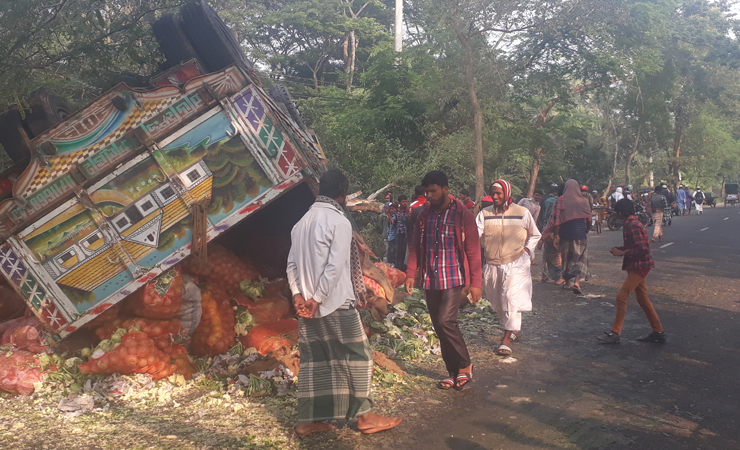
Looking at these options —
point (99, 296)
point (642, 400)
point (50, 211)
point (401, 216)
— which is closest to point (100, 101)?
point (50, 211)

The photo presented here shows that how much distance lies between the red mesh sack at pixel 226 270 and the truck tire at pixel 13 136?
203 cm

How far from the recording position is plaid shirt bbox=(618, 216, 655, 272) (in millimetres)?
6188

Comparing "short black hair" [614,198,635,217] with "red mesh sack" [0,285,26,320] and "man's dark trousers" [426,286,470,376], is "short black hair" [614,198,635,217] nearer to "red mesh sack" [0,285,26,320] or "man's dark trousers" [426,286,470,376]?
"man's dark trousers" [426,286,470,376]

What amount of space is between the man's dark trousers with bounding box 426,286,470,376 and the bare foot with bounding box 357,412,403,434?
3.54 feet

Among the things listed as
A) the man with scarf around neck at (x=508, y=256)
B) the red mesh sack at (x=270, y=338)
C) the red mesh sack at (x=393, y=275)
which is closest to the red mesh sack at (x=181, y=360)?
the red mesh sack at (x=270, y=338)

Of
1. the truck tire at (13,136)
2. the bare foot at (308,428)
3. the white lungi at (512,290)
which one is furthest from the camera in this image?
the white lungi at (512,290)

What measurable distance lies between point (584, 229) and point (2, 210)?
8.31m

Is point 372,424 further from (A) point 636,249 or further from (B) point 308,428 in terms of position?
(A) point 636,249

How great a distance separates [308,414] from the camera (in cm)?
398

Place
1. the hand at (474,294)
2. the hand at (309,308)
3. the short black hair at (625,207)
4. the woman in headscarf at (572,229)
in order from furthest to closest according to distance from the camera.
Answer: the woman in headscarf at (572,229), the short black hair at (625,207), the hand at (474,294), the hand at (309,308)

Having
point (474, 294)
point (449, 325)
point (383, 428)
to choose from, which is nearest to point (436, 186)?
point (474, 294)

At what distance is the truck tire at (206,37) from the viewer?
21.8 feet

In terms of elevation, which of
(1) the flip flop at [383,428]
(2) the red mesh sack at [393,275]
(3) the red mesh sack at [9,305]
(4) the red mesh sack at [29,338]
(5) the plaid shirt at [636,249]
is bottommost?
(5) the plaid shirt at [636,249]

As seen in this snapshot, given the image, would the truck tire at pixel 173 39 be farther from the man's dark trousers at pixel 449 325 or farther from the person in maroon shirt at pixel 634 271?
the person in maroon shirt at pixel 634 271
